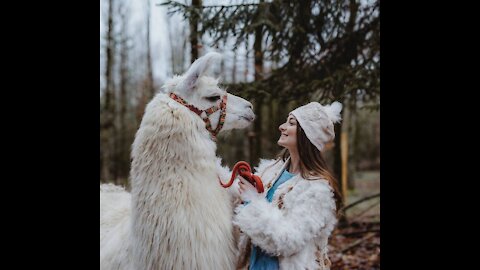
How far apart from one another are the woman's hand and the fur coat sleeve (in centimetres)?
4

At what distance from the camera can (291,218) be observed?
6.82ft

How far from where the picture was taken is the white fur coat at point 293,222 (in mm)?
2037


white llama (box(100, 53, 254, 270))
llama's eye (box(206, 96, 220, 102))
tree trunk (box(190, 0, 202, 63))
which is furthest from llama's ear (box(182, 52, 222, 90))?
tree trunk (box(190, 0, 202, 63))

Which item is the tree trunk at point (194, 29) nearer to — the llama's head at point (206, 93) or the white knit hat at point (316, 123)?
the llama's head at point (206, 93)

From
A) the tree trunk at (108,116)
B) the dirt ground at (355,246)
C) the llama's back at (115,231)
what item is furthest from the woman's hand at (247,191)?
the tree trunk at (108,116)

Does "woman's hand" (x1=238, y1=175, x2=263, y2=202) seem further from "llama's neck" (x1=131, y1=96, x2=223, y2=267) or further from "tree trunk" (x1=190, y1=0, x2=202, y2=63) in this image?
"tree trunk" (x1=190, y1=0, x2=202, y2=63)

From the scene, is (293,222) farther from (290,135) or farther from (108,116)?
(108,116)

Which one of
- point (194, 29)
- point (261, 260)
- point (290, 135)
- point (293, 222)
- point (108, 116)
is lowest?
point (261, 260)

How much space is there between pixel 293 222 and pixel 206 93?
0.84 metres

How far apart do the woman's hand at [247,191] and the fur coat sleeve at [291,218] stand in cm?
4

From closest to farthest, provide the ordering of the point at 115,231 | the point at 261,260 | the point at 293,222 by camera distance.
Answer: the point at 293,222 → the point at 261,260 → the point at 115,231

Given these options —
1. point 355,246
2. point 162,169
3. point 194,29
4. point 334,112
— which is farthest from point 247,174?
point 355,246
